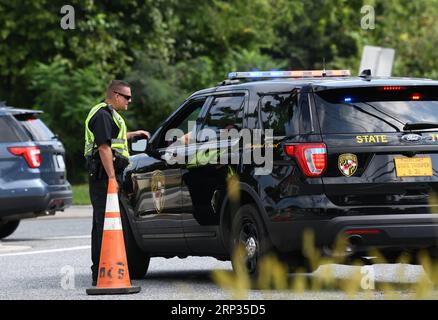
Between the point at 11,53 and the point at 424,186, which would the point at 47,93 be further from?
the point at 424,186

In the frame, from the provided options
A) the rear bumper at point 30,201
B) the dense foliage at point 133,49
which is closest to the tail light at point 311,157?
the rear bumper at point 30,201

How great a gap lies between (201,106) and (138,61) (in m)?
24.2

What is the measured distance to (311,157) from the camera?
1042 centimetres

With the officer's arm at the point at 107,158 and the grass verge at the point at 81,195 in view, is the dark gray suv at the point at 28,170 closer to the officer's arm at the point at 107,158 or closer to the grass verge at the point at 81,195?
the officer's arm at the point at 107,158

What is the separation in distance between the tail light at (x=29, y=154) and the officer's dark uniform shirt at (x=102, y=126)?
245 inches

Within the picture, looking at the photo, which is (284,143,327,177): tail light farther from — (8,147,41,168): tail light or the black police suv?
(8,147,41,168): tail light

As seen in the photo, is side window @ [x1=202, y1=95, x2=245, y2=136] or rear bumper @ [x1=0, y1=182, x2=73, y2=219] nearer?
side window @ [x1=202, y1=95, x2=245, y2=136]

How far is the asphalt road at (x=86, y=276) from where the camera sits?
10547mm

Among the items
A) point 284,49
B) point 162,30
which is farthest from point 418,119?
point 284,49

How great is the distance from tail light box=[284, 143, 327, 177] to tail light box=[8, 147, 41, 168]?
7.87 m

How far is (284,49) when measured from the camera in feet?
162

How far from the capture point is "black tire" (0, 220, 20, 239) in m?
19.2

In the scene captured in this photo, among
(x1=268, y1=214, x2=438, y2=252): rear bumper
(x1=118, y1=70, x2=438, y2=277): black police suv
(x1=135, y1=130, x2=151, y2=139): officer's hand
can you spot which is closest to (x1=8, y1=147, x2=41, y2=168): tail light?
(x1=135, y1=130, x2=151, y2=139): officer's hand

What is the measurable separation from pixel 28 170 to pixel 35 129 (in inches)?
30.4
